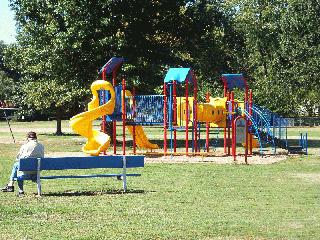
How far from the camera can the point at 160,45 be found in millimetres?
37531

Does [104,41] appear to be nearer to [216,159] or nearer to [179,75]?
[179,75]

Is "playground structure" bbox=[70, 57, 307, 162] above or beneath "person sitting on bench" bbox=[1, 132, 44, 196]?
above

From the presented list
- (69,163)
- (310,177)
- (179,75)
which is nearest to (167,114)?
(179,75)

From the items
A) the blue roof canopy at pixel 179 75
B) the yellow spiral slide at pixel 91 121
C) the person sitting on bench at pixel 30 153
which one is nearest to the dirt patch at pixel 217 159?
the yellow spiral slide at pixel 91 121

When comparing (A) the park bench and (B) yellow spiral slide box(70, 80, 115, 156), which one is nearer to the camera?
(A) the park bench

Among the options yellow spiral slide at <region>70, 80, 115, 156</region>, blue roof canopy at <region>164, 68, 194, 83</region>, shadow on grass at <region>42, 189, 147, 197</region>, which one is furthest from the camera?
blue roof canopy at <region>164, 68, 194, 83</region>

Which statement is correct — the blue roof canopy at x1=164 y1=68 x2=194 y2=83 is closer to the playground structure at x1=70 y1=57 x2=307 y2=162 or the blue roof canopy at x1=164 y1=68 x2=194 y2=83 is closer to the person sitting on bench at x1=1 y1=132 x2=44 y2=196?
the playground structure at x1=70 y1=57 x2=307 y2=162

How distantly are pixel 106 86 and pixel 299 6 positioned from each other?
47.2 metres

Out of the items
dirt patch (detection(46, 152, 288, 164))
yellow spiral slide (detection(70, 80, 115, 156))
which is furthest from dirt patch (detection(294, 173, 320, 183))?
yellow spiral slide (detection(70, 80, 115, 156))

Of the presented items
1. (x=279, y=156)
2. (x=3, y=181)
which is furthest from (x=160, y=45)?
(x=3, y=181)

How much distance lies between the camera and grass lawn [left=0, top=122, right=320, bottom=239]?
10289 millimetres

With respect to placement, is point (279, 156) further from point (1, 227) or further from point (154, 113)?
point (1, 227)

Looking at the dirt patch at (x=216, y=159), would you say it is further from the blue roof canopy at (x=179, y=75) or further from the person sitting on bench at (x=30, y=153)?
the person sitting on bench at (x=30, y=153)

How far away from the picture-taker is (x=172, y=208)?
12.9 meters
